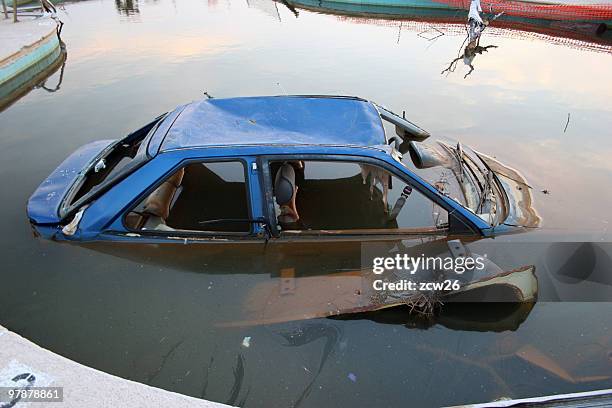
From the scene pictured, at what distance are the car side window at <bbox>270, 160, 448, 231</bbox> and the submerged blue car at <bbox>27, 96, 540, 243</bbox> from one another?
1 centimetres

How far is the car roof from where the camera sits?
3.69m

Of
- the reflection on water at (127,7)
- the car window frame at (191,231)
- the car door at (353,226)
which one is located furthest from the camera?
the reflection on water at (127,7)

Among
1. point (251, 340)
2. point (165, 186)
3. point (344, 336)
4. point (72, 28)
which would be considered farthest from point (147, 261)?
point (72, 28)

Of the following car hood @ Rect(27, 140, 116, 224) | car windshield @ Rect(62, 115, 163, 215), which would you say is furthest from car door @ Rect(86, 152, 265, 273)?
car hood @ Rect(27, 140, 116, 224)

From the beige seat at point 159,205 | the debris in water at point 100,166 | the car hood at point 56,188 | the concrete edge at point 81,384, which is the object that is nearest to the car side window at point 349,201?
the beige seat at point 159,205

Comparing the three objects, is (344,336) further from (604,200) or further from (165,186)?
(604,200)

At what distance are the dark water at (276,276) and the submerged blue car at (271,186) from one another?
13.9 inches

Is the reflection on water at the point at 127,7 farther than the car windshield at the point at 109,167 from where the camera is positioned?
Yes

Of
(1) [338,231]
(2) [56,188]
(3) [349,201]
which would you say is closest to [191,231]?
(1) [338,231]

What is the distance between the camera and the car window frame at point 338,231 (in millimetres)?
3531

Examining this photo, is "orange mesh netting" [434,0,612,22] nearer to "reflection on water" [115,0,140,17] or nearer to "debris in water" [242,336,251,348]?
"reflection on water" [115,0,140,17]

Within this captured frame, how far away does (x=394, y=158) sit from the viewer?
356 cm

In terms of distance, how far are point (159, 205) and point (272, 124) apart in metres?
1.28

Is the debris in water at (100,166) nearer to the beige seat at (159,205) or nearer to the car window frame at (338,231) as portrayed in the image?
the beige seat at (159,205)
